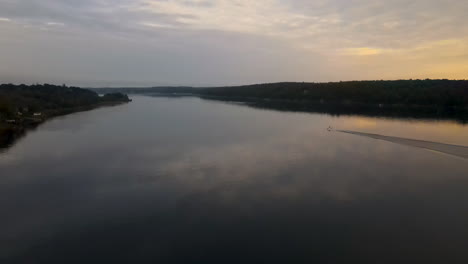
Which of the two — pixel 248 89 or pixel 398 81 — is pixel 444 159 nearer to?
pixel 398 81

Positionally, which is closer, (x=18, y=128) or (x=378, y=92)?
(x=18, y=128)

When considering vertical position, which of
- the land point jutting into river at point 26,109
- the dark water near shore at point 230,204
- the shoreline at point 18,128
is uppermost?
the land point jutting into river at point 26,109

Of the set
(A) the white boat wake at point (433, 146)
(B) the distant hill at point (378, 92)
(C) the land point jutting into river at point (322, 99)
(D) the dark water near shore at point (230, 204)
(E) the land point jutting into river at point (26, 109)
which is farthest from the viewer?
(B) the distant hill at point (378, 92)

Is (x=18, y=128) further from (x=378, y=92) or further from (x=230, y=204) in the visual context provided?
(x=378, y=92)

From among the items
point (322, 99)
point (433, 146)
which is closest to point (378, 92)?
point (322, 99)

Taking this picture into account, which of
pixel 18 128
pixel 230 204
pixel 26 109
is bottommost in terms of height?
pixel 230 204

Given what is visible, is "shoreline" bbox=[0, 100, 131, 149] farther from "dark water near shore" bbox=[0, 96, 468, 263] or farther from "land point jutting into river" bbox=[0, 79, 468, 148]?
"dark water near shore" bbox=[0, 96, 468, 263]

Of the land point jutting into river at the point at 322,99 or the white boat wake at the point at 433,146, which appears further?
the land point jutting into river at the point at 322,99

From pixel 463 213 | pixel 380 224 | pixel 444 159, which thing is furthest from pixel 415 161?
pixel 380 224

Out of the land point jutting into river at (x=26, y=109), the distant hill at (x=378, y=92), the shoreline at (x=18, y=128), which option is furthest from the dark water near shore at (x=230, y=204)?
the distant hill at (x=378, y=92)

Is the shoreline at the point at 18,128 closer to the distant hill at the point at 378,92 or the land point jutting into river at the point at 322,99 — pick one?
the land point jutting into river at the point at 322,99

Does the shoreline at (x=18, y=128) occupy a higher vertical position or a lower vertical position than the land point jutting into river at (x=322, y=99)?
lower
